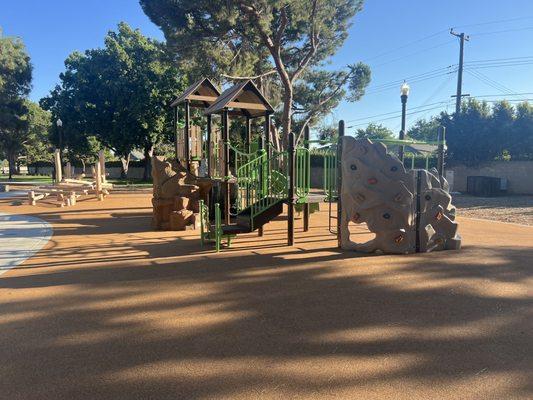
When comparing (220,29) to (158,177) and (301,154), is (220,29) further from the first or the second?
(301,154)

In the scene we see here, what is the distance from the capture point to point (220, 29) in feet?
57.9

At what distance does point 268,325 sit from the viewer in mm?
4203

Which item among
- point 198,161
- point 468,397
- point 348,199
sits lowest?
point 468,397

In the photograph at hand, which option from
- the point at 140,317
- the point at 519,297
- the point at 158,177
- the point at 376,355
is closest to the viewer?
the point at 376,355

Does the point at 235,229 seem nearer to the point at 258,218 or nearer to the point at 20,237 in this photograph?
the point at 258,218

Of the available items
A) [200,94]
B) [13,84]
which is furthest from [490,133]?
[13,84]

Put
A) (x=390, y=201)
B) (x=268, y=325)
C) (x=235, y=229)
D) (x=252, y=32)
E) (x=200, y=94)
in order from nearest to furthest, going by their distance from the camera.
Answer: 1. (x=268, y=325)
2. (x=390, y=201)
3. (x=235, y=229)
4. (x=200, y=94)
5. (x=252, y=32)

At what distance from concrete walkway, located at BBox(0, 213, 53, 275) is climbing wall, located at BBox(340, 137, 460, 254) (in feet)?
19.9

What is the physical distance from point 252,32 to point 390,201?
13.8 metres

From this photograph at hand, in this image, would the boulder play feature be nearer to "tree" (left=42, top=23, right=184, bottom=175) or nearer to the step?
the step

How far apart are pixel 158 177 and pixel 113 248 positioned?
9.80 feet

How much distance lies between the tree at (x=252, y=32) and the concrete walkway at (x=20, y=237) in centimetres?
972

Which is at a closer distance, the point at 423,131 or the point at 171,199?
the point at 171,199

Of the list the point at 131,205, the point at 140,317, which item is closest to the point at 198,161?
the point at 131,205
